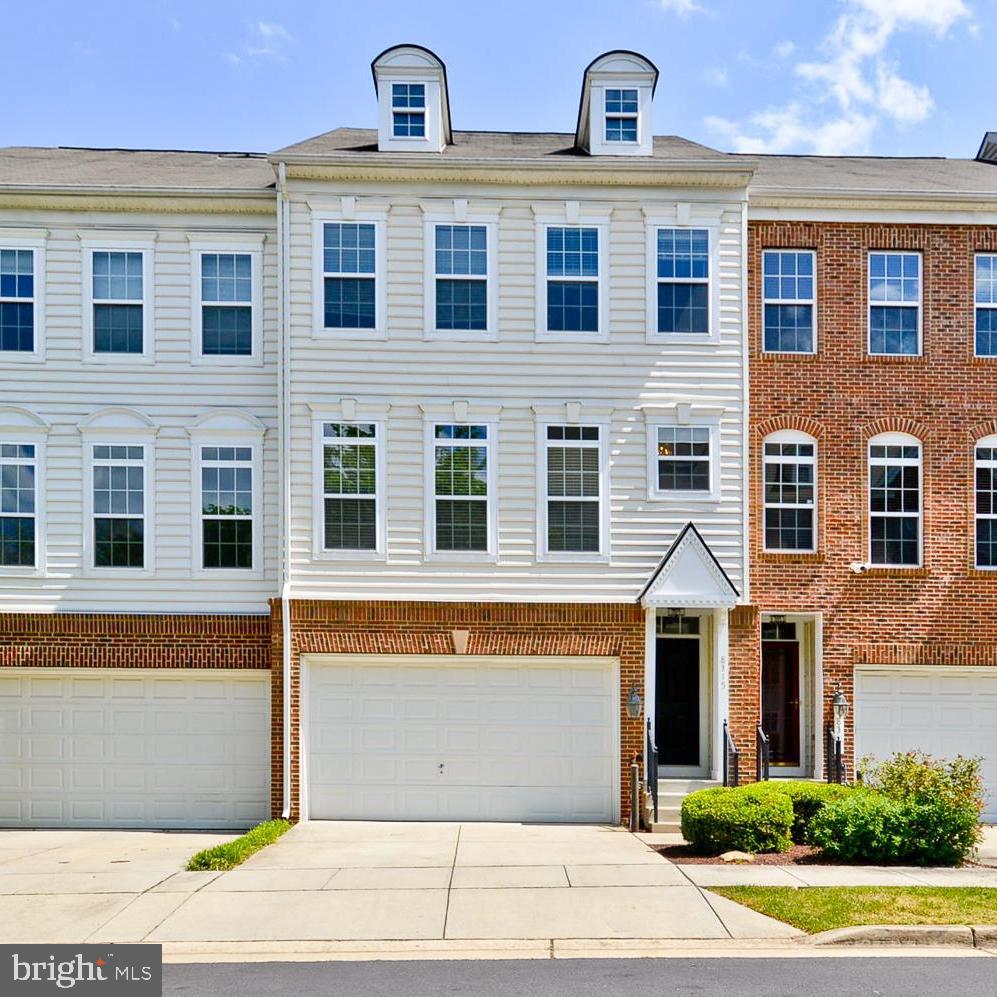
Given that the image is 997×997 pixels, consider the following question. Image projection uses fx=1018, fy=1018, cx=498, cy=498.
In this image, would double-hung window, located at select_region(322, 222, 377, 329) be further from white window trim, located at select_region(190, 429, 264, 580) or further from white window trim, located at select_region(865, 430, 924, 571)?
white window trim, located at select_region(865, 430, 924, 571)

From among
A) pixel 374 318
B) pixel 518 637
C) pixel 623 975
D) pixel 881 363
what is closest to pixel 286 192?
pixel 374 318

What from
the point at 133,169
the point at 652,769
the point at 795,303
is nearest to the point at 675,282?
the point at 795,303

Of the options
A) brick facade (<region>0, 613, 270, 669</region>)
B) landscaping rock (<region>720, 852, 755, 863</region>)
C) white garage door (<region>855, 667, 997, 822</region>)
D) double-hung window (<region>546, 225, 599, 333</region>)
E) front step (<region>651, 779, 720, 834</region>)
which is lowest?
front step (<region>651, 779, 720, 834</region>)

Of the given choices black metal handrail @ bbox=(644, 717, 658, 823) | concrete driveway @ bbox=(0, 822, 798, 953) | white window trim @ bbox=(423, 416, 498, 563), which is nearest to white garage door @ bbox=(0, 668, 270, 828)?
concrete driveway @ bbox=(0, 822, 798, 953)

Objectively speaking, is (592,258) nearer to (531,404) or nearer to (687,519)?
(531,404)

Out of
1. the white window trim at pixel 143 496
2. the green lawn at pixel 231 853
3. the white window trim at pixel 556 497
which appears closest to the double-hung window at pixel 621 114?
the white window trim at pixel 556 497

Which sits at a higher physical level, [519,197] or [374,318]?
[519,197]

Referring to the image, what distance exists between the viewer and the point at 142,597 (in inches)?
596

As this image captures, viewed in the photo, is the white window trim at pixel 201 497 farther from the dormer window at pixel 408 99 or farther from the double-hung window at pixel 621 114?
the double-hung window at pixel 621 114

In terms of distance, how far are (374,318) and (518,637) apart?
5153 mm

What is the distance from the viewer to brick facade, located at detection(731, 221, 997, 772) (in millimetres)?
15367

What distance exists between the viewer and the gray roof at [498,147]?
1507cm

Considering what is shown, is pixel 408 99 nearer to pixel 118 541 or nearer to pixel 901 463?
pixel 118 541

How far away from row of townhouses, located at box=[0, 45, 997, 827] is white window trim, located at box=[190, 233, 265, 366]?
5 centimetres
